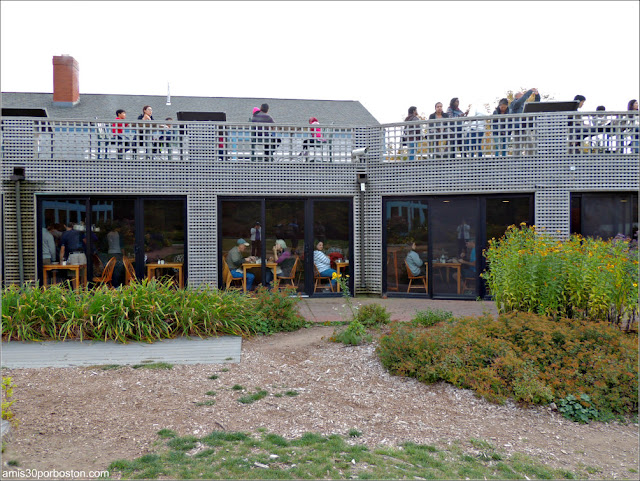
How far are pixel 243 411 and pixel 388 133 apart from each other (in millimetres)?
8569

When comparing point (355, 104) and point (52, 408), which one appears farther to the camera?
point (355, 104)

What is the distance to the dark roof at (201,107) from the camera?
2147 cm

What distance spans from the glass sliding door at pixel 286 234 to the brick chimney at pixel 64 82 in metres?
14.9

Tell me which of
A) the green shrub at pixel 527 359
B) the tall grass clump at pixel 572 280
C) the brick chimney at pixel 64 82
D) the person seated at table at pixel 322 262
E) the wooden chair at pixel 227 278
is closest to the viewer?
the green shrub at pixel 527 359

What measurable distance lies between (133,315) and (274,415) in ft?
12.6

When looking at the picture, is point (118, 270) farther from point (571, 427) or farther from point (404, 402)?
point (571, 427)

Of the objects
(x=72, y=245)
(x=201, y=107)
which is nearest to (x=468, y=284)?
(x=72, y=245)

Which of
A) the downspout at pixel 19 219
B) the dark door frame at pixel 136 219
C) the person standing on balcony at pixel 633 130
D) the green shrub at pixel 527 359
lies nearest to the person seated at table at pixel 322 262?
the dark door frame at pixel 136 219

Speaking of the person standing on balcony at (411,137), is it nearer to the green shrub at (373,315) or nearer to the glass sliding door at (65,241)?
the green shrub at (373,315)

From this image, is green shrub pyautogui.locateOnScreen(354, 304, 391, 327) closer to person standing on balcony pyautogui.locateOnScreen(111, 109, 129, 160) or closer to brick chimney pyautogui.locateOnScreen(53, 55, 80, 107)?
person standing on balcony pyautogui.locateOnScreen(111, 109, 129, 160)

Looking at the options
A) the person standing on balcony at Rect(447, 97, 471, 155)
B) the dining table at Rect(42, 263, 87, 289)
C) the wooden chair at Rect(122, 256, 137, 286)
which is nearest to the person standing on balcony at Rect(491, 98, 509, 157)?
the person standing on balcony at Rect(447, 97, 471, 155)

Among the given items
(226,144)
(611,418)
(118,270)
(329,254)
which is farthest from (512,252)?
(118,270)

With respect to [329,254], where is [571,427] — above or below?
below

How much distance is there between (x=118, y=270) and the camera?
455 inches
